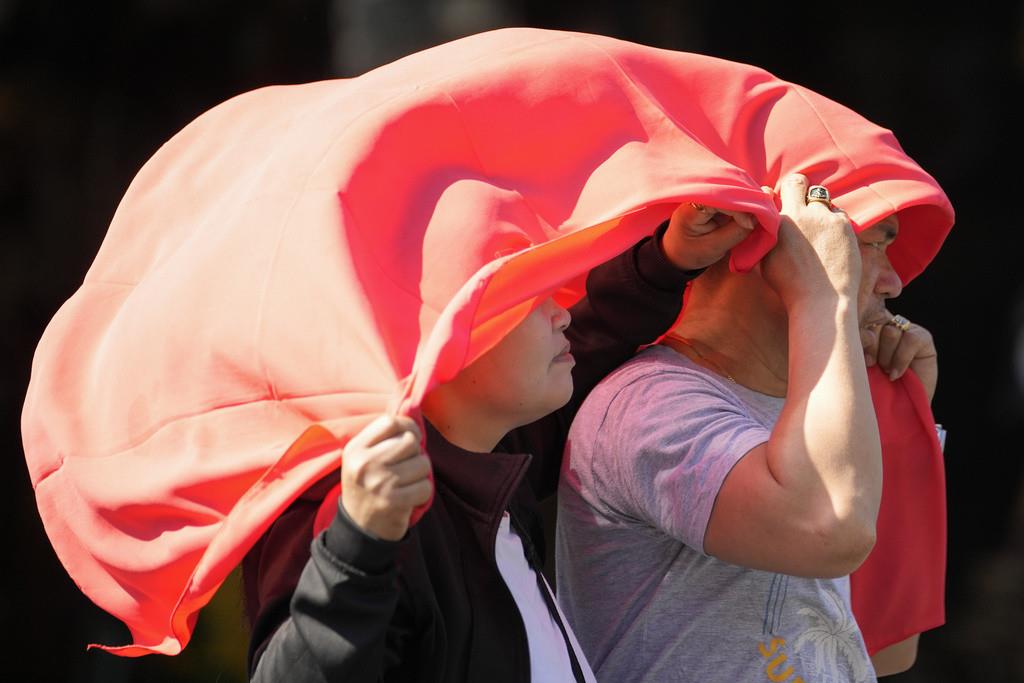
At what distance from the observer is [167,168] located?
63.3 inches

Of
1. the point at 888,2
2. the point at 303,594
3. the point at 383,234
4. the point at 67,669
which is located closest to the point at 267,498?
the point at 303,594

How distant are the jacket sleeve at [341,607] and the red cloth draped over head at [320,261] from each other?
0.28 feet

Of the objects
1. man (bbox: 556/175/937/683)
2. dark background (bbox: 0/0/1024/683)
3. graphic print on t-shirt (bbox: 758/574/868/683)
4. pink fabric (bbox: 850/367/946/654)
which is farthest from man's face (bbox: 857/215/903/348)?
dark background (bbox: 0/0/1024/683)

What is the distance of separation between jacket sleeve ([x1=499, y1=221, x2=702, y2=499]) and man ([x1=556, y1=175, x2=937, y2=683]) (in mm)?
42

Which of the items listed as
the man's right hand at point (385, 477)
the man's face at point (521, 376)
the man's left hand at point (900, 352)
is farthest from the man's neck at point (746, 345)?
the man's right hand at point (385, 477)

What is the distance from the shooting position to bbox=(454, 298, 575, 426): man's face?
144 centimetres

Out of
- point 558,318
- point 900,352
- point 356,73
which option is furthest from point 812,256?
point 356,73

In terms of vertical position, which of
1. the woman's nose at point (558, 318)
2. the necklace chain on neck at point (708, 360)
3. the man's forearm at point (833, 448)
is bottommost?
the necklace chain on neck at point (708, 360)

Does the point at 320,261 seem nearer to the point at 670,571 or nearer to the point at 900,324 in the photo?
the point at 670,571

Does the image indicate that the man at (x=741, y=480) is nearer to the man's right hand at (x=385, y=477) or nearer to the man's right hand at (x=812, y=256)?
the man's right hand at (x=812, y=256)

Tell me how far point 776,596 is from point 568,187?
0.58 m

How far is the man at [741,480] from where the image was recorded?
4.71ft

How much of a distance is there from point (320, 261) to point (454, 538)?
333mm

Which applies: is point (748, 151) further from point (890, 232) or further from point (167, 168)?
point (167, 168)
